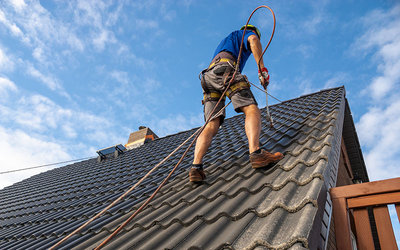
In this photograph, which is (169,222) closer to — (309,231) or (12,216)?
(309,231)

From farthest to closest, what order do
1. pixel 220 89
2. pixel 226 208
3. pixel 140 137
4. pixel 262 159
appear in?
pixel 140 137 < pixel 220 89 < pixel 262 159 < pixel 226 208

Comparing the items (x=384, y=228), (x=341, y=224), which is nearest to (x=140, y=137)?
(x=341, y=224)

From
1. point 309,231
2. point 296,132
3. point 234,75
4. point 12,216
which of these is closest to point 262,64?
point 234,75

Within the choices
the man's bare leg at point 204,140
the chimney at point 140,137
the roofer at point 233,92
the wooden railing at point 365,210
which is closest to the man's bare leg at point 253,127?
the roofer at point 233,92

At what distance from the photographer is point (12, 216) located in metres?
4.99

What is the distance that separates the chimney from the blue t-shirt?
784 centimetres

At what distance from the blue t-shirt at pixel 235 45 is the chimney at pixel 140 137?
7.84 metres

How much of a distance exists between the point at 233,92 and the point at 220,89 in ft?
0.64

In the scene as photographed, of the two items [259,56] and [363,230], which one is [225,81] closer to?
[259,56]

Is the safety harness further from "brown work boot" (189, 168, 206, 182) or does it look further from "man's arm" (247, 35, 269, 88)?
"brown work boot" (189, 168, 206, 182)

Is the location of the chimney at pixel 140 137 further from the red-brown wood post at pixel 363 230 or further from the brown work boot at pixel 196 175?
the red-brown wood post at pixel 363 230

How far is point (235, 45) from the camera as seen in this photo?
3193 millimetres

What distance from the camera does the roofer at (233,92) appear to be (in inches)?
99.1

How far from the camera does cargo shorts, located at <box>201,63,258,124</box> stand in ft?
8.97
